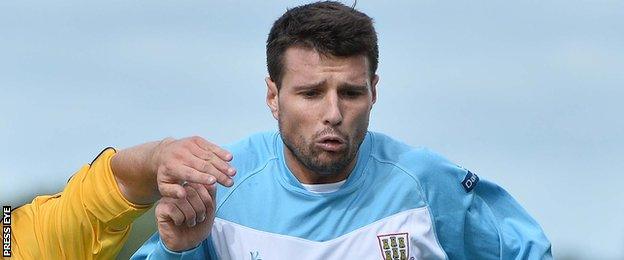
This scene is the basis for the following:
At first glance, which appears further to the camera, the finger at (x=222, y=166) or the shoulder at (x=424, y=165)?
the shoulder at (x=424, y=165)

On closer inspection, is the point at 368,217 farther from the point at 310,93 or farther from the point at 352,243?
the point at 310,93

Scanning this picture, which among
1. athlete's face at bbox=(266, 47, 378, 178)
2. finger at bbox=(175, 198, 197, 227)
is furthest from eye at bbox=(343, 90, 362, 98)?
finger at bbox=(175, 198, 197, 227)

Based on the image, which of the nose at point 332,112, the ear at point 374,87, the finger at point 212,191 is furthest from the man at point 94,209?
the ear at point 374,87

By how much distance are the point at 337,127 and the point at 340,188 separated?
466 mm

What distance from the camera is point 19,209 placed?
8914 mm

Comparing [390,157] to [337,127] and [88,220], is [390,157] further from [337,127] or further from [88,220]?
[88,220]

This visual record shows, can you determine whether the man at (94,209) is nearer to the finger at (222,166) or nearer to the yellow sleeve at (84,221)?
the yellow sleeve at (84,221)

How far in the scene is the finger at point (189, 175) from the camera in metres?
7.39

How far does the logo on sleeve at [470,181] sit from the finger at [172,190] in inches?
64.2

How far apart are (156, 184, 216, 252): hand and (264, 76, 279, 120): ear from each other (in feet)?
2.54

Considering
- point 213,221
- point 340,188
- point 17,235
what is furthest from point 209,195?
point 17,235

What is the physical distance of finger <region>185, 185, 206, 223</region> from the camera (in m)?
7.59

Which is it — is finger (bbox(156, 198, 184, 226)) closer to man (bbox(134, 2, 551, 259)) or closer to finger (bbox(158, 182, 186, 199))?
finger (bbox(158, 182, 186, 199))

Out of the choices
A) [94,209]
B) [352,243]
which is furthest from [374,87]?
[94,209]
